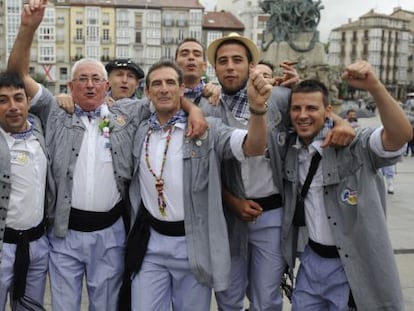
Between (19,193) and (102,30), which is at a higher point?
(102,30)

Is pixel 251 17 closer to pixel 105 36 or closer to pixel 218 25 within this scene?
pixel 218 25

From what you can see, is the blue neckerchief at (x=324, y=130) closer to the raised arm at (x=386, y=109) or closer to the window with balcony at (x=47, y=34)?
the raised arm at (x=386, y=109)

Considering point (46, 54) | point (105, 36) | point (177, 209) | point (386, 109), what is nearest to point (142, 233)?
point (177, 209)

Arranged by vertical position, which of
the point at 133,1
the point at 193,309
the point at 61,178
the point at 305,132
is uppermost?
the point at 133,1

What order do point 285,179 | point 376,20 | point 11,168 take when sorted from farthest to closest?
point 376,20
point 285,179
point 11,168

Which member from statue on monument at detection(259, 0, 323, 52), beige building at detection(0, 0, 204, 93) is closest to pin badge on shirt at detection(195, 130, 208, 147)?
statue on monument at detection(259, 0, 323, 52)

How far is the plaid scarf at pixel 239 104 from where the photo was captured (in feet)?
13.1

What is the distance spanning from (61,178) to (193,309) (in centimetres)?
122

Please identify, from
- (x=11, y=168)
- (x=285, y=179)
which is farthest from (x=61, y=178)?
(x=285, y=179)

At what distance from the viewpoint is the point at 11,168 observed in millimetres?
3529

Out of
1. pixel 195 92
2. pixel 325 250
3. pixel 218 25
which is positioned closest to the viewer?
pixel 325 250

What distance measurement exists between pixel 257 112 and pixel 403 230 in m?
5.26

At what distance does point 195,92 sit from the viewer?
13.6ft

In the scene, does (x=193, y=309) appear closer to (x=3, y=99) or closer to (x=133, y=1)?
(x=3, y=99)
